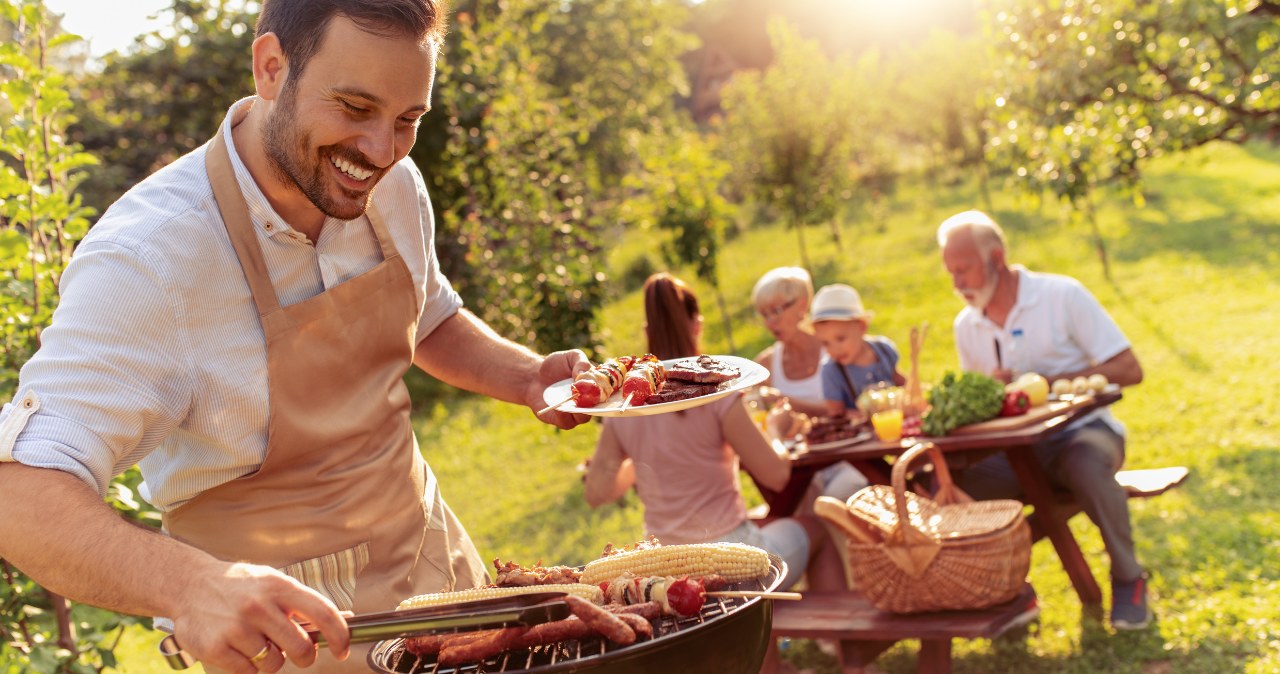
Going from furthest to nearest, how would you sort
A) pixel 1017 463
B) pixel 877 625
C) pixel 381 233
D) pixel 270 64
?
pixel 1017 463
pixel 877 625
pixel 381 233
pixel 270 64

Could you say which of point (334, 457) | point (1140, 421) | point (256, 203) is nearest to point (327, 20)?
point (256, 203)

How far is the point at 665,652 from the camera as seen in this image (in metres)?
1.91

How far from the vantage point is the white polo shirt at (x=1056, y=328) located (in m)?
5.73

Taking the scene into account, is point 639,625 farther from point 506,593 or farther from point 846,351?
point 846,351

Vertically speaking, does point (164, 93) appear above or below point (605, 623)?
above

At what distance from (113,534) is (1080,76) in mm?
7317

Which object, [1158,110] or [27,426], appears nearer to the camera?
[27,426]

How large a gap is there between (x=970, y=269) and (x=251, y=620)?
190 inches

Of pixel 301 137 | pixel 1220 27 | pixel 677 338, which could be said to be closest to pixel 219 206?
pixel 301 137

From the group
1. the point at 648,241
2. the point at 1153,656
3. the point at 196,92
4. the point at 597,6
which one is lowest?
the point at 1153,656

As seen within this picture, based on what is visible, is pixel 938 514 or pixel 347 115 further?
pixel 938 514

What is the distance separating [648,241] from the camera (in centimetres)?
2511

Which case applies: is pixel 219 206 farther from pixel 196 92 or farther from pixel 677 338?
pixel 196 92

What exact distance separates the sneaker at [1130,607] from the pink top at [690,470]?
71.7 inches
